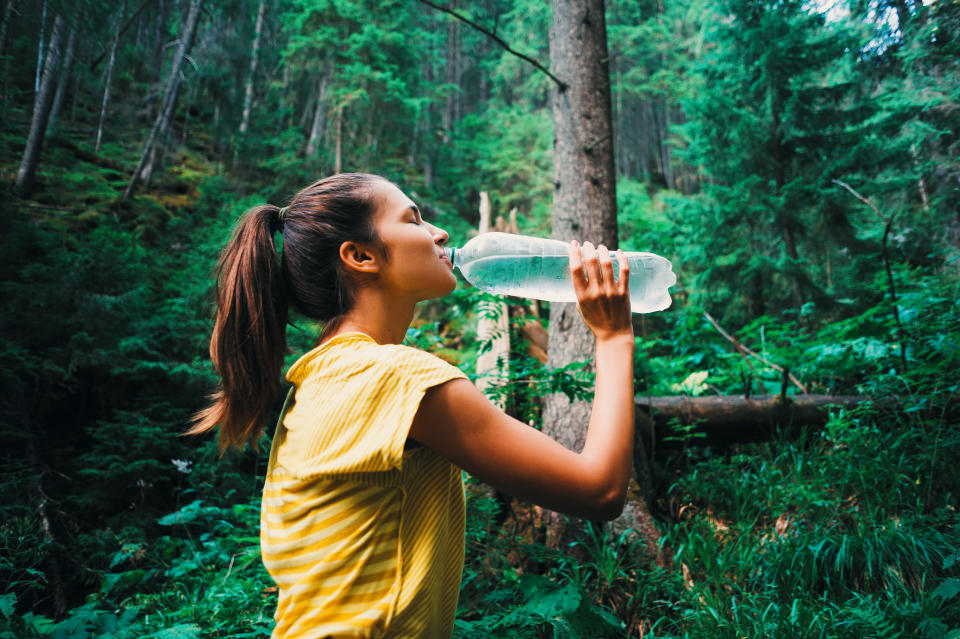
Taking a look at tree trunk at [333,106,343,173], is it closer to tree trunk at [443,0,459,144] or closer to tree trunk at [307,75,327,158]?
tree trunk at [307,75,327,158]

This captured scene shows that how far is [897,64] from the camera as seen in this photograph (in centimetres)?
812

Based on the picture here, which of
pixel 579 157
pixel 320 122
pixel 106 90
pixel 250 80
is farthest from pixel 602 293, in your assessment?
pixel 250 80

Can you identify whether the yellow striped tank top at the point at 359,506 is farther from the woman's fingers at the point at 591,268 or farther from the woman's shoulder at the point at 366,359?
the woman's fingers at the point at 591,268

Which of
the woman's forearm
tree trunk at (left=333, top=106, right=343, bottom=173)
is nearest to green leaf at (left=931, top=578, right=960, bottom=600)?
the woman's forearm

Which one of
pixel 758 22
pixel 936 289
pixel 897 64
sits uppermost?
pixel 758 22

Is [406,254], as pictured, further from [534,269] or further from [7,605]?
[7,605]

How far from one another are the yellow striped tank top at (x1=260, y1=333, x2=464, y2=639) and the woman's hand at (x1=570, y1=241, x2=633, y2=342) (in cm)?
46

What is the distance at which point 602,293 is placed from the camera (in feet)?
4.47

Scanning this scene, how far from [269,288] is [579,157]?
125 inches

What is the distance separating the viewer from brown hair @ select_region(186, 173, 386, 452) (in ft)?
4.73

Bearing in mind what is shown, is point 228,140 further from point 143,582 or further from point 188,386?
point 143,582

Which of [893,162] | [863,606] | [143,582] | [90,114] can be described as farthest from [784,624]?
[90,114]

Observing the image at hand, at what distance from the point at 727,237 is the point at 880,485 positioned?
6990 mm

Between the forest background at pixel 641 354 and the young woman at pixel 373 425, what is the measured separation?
1.38 meters
